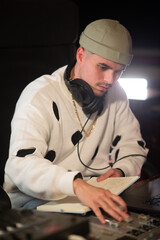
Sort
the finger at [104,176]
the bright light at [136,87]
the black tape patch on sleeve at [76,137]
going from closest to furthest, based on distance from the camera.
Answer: the finger at [104,176] < the black tape patch on sleeve at [76,137] < the bright light at [136,87]

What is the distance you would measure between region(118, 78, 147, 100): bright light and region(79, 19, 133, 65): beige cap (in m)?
1.34

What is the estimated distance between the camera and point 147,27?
2.89 metres

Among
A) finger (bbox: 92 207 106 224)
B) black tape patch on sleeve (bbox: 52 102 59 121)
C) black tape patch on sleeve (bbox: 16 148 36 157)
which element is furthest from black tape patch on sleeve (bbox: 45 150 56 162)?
finger (bbox: 92 207 106 224)

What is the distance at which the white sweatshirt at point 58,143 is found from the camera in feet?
4.27

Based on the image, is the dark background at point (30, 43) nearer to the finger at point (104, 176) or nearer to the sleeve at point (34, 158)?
the sleeve at point (34, 158)

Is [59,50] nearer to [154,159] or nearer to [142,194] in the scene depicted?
[142,194]

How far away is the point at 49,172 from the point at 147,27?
6.12 ft

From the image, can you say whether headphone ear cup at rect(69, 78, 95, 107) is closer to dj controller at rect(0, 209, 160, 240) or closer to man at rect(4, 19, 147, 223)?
man at rect(4, 19, 147, 223)

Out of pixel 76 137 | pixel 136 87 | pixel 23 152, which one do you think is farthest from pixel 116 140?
pixel 136 87

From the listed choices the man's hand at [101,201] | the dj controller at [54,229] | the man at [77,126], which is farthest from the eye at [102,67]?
the dj controller at [54,229]

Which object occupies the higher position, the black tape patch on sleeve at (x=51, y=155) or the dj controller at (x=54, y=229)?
the dj controller at (x=54, y=229)

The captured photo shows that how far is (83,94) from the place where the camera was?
5.26ft

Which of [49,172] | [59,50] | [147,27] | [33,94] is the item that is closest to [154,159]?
[147,27]

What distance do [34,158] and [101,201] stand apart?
290mm
